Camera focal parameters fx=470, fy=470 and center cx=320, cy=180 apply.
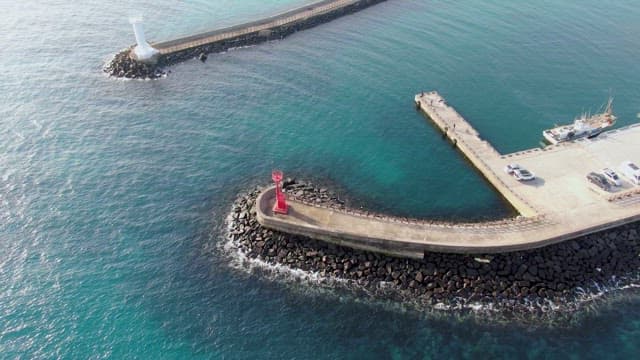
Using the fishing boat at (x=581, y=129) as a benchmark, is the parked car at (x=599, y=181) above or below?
below

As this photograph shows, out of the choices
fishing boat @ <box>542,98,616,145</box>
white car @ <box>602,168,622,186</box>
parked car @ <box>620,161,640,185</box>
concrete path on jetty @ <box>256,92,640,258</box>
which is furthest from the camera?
fishing boat @ <box>542,98,616,145</box>

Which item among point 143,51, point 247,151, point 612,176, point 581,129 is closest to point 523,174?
point 612,176

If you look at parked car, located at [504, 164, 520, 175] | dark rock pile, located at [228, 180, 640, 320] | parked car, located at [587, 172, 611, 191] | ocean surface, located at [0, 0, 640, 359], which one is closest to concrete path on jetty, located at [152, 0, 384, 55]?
ocean surface, located at [0, 0, 640, 359]

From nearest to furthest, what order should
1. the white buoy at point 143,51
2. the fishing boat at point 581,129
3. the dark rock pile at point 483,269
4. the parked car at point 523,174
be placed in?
the dark rock pile at point 483,269, the parked car at point 523,174, the fishing boat at point 581,129, the white buoy at point 143,51

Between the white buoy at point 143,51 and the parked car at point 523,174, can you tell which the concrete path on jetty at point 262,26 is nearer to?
the white buoy at point 143,51

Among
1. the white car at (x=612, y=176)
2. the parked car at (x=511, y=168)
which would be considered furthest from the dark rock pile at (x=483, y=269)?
the parked car at (x=511, y=168)

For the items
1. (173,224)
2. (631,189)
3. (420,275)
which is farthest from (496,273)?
(173,224)

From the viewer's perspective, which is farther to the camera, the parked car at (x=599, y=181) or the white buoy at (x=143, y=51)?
the white buoy at (x=143, y=51)

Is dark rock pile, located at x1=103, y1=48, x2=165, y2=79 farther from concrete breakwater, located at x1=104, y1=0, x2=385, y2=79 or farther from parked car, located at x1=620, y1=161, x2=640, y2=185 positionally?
parked car, located at x1=620, y1=161, x2=640, y2=185
